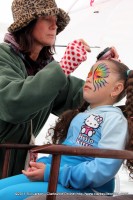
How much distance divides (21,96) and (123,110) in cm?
41

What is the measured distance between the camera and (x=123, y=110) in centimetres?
132

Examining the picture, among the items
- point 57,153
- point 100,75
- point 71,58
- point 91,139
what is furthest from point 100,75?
point 57,153

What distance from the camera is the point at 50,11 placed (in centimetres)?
142

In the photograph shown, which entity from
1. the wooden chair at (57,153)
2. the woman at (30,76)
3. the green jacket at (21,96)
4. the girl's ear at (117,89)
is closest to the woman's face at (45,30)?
the woman at (30,76)

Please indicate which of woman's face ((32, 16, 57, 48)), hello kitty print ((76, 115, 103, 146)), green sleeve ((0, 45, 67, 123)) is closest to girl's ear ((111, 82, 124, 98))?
hello kitty print ((76, 115, 103, 146))

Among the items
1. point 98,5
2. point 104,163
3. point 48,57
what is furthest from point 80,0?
point 104,163

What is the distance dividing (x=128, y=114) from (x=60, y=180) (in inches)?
14.1

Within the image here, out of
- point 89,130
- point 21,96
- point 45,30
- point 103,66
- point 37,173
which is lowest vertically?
point 37,173

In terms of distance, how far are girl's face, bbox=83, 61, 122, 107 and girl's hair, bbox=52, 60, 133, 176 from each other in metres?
0.03

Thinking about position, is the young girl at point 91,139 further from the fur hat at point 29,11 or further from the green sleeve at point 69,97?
the fur hat at point 29,11

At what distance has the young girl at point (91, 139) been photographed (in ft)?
3.47

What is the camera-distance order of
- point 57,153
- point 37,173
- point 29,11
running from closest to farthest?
1. point 57,153
2. point 37,173
3. point 29,11

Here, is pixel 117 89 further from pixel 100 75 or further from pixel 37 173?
pixel 37 173

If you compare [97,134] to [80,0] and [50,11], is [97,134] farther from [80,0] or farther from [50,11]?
[80,0]
